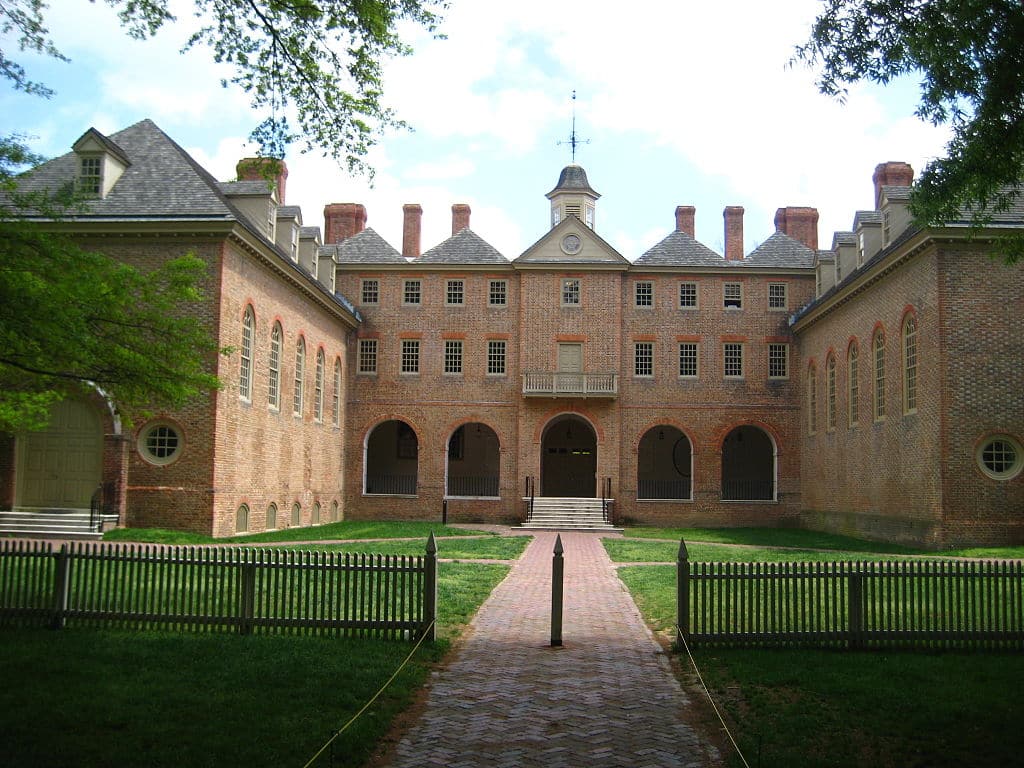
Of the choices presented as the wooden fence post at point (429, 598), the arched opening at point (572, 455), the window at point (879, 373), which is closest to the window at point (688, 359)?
the arched opening at point (572, 455)

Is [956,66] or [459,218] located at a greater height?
[459,218]

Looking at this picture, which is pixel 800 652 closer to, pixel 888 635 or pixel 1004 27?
pixel 888 635

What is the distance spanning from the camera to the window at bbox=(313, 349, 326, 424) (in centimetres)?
3284

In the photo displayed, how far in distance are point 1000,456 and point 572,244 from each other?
18646mm

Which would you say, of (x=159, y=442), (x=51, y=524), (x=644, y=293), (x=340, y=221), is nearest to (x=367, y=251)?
(x=340, y=221)

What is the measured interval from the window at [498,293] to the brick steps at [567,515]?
767cm

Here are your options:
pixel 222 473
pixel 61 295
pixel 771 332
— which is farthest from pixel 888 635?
pixel 771 332

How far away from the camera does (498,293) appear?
124 ft

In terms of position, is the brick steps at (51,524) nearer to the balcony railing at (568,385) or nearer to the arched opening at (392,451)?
the balcony railing at (568,385)

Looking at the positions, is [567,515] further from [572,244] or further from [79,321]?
[79,321]

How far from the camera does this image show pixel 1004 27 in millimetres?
10898

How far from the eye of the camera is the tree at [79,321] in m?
11.6

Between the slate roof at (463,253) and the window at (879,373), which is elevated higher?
the slate roof at (463,253)

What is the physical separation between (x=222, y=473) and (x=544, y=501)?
14.7 metres
